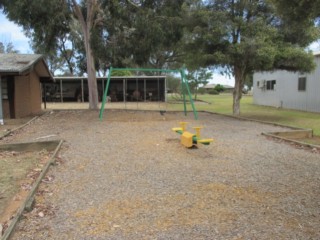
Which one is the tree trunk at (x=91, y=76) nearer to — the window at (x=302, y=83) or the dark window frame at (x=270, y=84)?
the window at (x=302, y=83)

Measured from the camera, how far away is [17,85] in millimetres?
16875

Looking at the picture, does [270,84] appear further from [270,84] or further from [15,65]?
[15,65]

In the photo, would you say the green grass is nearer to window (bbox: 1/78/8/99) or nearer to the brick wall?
the brick wall

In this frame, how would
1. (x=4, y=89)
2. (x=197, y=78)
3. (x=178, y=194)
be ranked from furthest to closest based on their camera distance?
(x=197, y=78)
(x=4, y=89)
(x=178, y=194)

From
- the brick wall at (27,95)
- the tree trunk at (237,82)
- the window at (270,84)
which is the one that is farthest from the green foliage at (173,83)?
the tree trunk at (237,82)

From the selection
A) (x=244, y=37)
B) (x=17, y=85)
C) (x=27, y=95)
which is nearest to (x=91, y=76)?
(x=27, y=95)

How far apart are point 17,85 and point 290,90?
16197mm

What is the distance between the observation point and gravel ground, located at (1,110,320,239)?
3639mm

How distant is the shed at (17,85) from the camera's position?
1444 cm

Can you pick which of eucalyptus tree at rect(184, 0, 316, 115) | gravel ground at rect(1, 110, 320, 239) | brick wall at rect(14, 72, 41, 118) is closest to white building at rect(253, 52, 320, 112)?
eucalyptus tree at rect(184, 0, 316, 115)

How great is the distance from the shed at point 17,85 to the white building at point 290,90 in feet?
43.5

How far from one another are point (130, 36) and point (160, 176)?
574 inches

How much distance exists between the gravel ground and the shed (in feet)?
23.5

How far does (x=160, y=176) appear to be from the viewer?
573 centimetres
